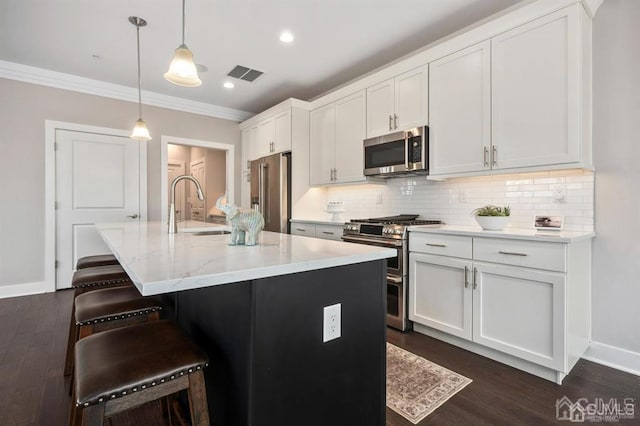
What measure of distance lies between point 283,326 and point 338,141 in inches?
119

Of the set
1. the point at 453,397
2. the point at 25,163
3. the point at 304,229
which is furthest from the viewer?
the point at 304,229

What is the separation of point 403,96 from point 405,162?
2.10 ft

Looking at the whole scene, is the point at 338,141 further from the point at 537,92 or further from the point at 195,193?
the point at 195,193

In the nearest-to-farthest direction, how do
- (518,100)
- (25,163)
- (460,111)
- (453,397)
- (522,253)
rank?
(453,397) → (522,253) → (518,100) → (460,111) → (25,163)

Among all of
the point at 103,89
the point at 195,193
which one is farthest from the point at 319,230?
the point at 195,193

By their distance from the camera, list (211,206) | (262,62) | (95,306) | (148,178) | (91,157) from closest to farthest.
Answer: (95,306) < (262,62) < (91,157) < (148,178) < (211,206)

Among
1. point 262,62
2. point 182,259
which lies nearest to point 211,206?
point 262,62

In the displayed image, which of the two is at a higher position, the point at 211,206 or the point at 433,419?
the point at 211,206

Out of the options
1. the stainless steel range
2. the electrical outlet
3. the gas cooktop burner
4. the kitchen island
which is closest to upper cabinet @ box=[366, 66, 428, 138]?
the gas cooktop burner

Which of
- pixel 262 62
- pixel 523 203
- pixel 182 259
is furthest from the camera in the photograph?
pixel 262 62

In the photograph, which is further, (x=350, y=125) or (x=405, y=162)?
(x=350, y=125)

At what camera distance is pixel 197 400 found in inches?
38.6

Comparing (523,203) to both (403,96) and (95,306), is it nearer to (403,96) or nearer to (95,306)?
(403,96)

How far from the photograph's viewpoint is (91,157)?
4.08m
